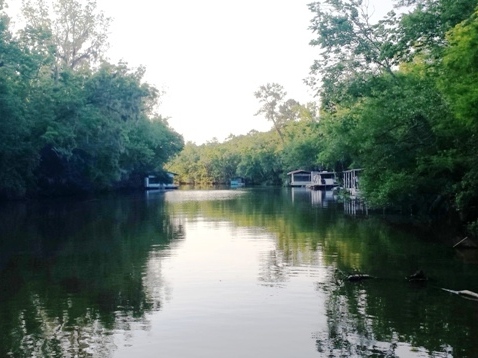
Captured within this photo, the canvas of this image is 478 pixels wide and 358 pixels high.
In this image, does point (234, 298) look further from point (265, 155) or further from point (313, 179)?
point (265, 155)

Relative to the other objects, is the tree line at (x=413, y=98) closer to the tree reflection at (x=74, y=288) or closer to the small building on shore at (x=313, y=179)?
the tree reflection at (x=74, y=288)

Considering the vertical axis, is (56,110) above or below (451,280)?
above

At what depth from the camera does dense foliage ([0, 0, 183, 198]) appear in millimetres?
39469

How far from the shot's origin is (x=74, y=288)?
1188cm

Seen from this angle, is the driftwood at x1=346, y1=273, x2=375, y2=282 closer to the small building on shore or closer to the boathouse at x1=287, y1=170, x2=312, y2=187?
the small building on shore

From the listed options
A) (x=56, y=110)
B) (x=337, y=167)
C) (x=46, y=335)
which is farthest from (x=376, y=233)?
(x=337, y=167)

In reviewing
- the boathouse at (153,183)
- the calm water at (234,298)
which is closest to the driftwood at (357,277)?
the calm water at (234,298)

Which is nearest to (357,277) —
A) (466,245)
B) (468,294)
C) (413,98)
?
(468,294)

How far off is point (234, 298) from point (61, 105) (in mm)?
39769

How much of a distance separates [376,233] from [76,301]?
13370 millimetres

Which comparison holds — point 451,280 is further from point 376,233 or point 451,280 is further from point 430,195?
point 430,195

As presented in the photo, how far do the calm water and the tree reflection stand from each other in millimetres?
31

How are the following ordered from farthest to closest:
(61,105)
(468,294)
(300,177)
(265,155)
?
1. (265,155)
2. (300,177)
3. (61,105)
4. (468,294)

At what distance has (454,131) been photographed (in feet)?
66.1
